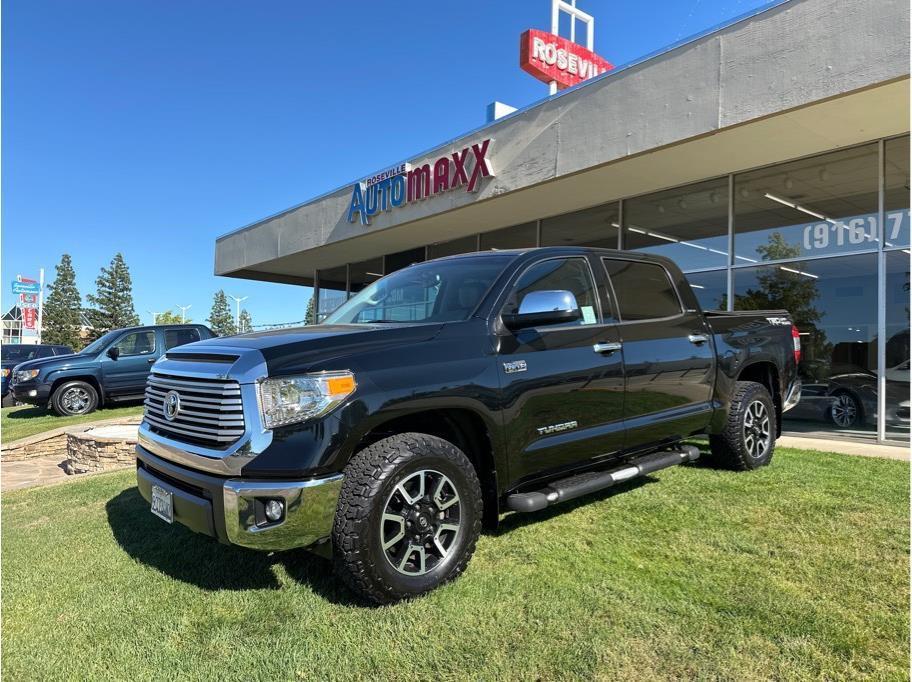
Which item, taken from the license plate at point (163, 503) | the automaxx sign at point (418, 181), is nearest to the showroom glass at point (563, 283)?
the license plate at point (163, 503)

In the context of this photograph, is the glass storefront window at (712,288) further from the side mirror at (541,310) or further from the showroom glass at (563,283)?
the side mirror at (541,310)

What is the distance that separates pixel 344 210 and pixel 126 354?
5815 millimetres

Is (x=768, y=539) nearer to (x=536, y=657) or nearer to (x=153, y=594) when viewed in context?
(x=536, y=657)

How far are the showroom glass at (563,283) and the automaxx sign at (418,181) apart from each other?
20.0ft

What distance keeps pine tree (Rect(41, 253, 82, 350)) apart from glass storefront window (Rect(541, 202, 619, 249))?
2913 inches

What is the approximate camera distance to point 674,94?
7152 millimetres

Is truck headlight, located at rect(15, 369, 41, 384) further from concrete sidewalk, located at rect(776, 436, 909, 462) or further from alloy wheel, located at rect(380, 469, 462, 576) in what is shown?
concrete sidewalk, located at rect(776, 436, 909, 462)

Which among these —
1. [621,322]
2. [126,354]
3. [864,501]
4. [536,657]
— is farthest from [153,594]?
[126,354]

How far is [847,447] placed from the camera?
7.05 metres

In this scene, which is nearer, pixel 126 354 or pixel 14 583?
pixel 14 583

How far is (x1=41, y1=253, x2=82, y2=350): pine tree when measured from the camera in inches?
2729

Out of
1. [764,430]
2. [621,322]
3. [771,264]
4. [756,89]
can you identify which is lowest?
[764,430]

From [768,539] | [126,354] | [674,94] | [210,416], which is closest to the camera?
[210,416]

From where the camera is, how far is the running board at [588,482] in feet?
10.7
